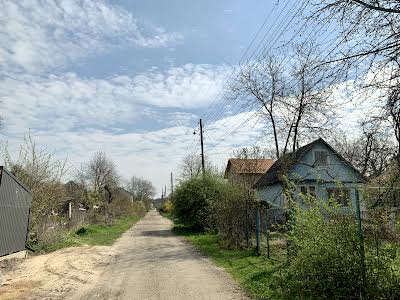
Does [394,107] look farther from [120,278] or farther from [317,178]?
[120,278]

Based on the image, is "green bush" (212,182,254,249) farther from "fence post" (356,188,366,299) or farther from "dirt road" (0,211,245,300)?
"fence post" (356,188,366,299)

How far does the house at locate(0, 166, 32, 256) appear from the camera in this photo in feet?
49.9

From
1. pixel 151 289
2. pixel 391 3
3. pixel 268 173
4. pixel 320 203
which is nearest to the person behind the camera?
pixel 391 3

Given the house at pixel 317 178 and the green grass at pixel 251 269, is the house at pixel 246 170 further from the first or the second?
the green grass at pixel 251 269

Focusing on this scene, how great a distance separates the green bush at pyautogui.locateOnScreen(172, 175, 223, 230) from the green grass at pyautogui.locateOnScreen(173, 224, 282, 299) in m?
8.72

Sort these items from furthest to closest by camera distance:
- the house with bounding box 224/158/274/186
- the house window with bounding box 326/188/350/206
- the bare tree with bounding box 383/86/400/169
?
Result: 1. the house with bounding box 224/158/274/186
2. the house window with bounding box 326/188/350/206
3. the bare tree with bounding box 383/86/400/169

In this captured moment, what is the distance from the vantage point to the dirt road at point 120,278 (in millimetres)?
9289

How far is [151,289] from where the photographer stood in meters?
9.63

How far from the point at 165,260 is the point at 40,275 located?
14.1 feet

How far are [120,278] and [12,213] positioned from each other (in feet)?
24.6

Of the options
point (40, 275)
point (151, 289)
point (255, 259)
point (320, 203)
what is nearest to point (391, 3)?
point (320, 203)

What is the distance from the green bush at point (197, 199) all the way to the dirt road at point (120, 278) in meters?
10.1

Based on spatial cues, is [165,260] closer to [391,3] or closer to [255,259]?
[255,259]

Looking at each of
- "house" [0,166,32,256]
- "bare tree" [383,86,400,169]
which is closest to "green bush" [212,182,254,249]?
"house" [0,166,32,256]
